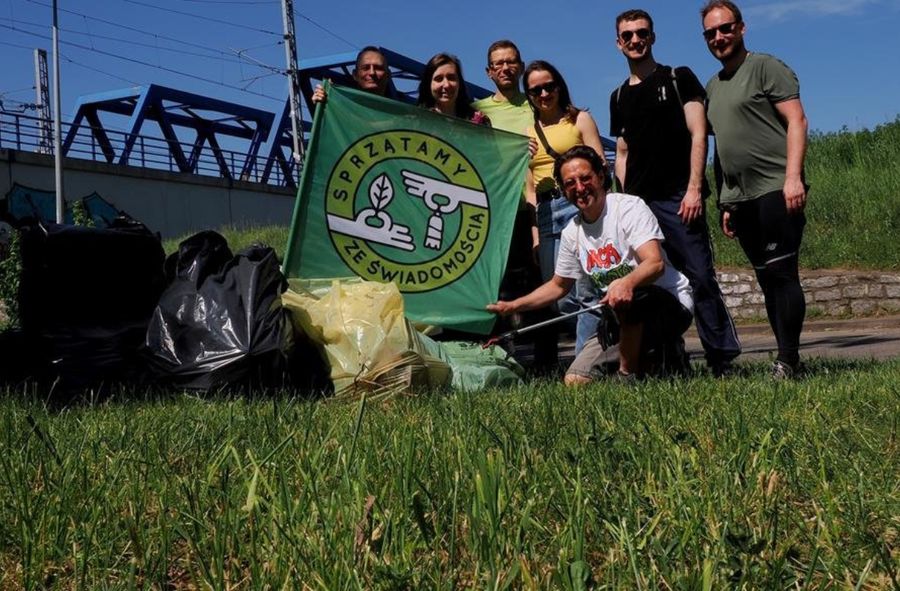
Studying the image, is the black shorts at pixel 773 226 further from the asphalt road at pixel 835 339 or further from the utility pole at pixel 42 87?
the utility pole at pixel 42 87

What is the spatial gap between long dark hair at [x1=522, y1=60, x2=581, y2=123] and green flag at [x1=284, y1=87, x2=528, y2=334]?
1.11 ft

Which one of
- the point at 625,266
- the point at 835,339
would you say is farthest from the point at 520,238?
the point at 835,339

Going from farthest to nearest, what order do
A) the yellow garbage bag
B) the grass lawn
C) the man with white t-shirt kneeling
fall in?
the man with white t-shirt kneeling < the yellow garbage bag < the grass lawn

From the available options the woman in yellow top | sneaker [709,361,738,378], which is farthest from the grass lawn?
the woman in yellow top

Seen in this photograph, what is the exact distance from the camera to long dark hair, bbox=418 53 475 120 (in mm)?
6020

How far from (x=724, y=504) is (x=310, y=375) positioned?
327cm

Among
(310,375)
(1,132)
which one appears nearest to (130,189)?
(1,132)

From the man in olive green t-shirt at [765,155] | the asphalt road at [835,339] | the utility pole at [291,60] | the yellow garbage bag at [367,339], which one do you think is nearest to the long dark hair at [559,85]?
the man in olive green t-shirt at [765,155]

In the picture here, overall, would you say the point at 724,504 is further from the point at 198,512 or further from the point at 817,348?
the point at 817,348

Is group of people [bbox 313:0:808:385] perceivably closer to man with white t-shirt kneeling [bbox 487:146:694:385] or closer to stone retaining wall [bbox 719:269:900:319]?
man with white t-shirt kneeling [bbox 487:146:694:385]

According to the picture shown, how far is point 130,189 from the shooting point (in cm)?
3603

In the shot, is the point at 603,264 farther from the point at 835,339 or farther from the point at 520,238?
the point at 835,339

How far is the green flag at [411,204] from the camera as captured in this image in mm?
5879

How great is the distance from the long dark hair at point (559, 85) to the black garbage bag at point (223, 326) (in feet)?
6.03
